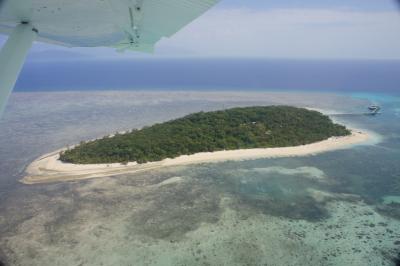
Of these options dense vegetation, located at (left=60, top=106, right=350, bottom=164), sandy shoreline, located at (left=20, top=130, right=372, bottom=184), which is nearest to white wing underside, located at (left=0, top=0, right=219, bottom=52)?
sandy shoreline, located at (left=20, top=130, right=372, bottom=184)

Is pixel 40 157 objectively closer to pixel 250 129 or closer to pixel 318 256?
pixel 250 129

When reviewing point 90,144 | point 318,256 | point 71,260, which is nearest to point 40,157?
point 90,144

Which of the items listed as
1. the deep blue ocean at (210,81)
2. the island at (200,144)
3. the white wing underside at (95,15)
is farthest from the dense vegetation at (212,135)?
the deep blue ocean at (210,81)

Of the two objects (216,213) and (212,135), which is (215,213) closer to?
(216,213)

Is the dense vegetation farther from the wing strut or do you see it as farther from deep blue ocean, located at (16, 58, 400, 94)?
deep blue ocean, located at (16, 58, 400, 94)

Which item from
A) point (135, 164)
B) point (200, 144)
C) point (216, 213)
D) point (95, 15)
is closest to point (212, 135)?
point (200, 144)

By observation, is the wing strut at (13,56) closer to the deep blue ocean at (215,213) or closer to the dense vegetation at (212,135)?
the deep blue ocean at (215,213)

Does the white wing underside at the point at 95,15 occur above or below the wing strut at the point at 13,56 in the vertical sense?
above
